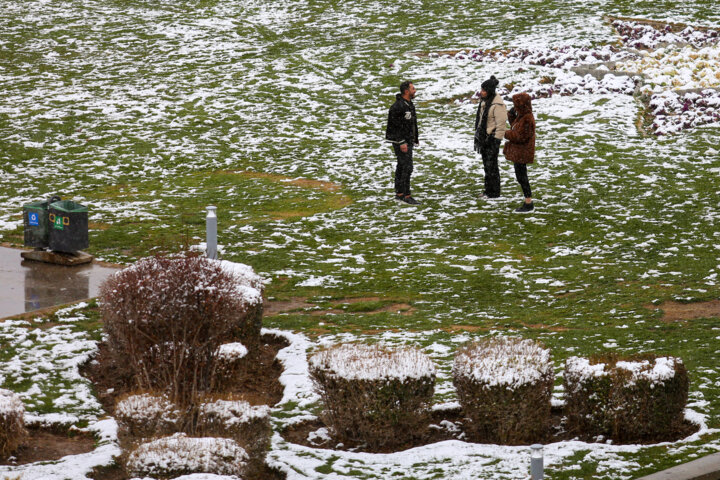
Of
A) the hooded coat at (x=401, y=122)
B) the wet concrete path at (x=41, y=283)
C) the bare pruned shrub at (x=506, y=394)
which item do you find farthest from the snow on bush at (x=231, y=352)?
the hooded coat at (x=401, y=122)

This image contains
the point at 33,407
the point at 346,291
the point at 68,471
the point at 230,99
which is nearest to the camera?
the point at 68,471

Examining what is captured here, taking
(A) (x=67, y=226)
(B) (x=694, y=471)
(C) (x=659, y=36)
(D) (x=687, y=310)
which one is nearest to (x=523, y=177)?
(D) (x=687, y=310)

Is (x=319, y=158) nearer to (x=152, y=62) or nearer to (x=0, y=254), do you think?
(x=0, y=254)

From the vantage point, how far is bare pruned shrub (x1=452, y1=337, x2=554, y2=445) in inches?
322

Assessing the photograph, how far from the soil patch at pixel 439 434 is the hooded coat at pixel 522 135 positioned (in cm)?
742

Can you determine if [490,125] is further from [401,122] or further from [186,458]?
[186,458]

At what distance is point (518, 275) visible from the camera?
12.9 metres

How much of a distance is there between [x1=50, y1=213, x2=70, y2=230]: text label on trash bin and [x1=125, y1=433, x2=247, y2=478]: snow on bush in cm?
679

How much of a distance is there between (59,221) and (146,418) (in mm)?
6387

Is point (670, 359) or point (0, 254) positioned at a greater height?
point (670, 359)

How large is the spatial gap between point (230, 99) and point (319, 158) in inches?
215

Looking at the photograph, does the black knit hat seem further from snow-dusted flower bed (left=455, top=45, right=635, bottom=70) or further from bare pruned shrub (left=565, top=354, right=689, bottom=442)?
snow-dusted flower bed (left=455, top=45, right=635, bottom=70)

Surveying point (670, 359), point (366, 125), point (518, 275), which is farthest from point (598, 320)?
point (366, 125)

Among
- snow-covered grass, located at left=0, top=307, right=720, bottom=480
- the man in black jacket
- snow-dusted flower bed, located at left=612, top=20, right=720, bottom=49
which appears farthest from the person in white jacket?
snow-dusted flower bed, located at left=612, top=20, right=720, bottom=49
